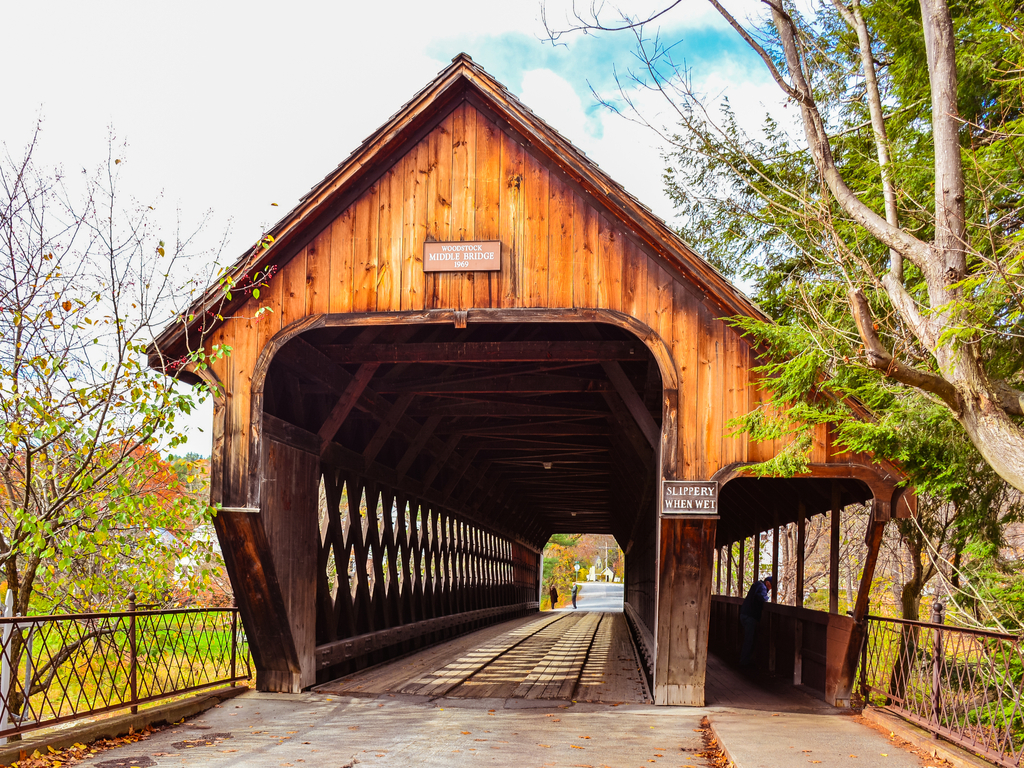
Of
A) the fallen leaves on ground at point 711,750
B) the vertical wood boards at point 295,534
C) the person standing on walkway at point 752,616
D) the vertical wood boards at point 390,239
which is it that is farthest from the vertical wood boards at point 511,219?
the person standing on walkway at point 752,616

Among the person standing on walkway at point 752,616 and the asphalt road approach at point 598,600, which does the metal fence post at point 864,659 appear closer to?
the person standing on walkway at point 752,616

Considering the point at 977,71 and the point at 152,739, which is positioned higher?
the point at 977,71

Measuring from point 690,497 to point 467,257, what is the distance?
271 centimetres

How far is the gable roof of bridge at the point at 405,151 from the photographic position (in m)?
7.10

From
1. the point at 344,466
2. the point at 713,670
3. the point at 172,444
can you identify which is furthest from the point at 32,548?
the point at 713,670

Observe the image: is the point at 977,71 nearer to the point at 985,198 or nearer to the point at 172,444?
the point at 985,198

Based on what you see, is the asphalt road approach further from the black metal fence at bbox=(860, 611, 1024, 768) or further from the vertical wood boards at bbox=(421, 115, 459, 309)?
the vertical wood boards at bbox=(421, 115, 459, 309)

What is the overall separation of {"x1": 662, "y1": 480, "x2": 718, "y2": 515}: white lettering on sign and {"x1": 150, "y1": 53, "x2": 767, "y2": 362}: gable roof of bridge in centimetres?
144

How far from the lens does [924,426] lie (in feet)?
20.7

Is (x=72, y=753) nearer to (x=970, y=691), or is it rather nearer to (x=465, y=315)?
(x=465, y=315)

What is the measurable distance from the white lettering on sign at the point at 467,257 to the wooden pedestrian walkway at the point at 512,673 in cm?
404

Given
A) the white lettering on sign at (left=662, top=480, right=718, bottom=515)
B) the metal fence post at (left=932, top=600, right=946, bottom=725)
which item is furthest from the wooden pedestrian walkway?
the metal fence post at (left=932, top=600, right=946, bottom=725)

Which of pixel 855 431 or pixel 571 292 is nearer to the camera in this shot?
pixel 855 431

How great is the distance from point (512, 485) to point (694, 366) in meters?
15.2
